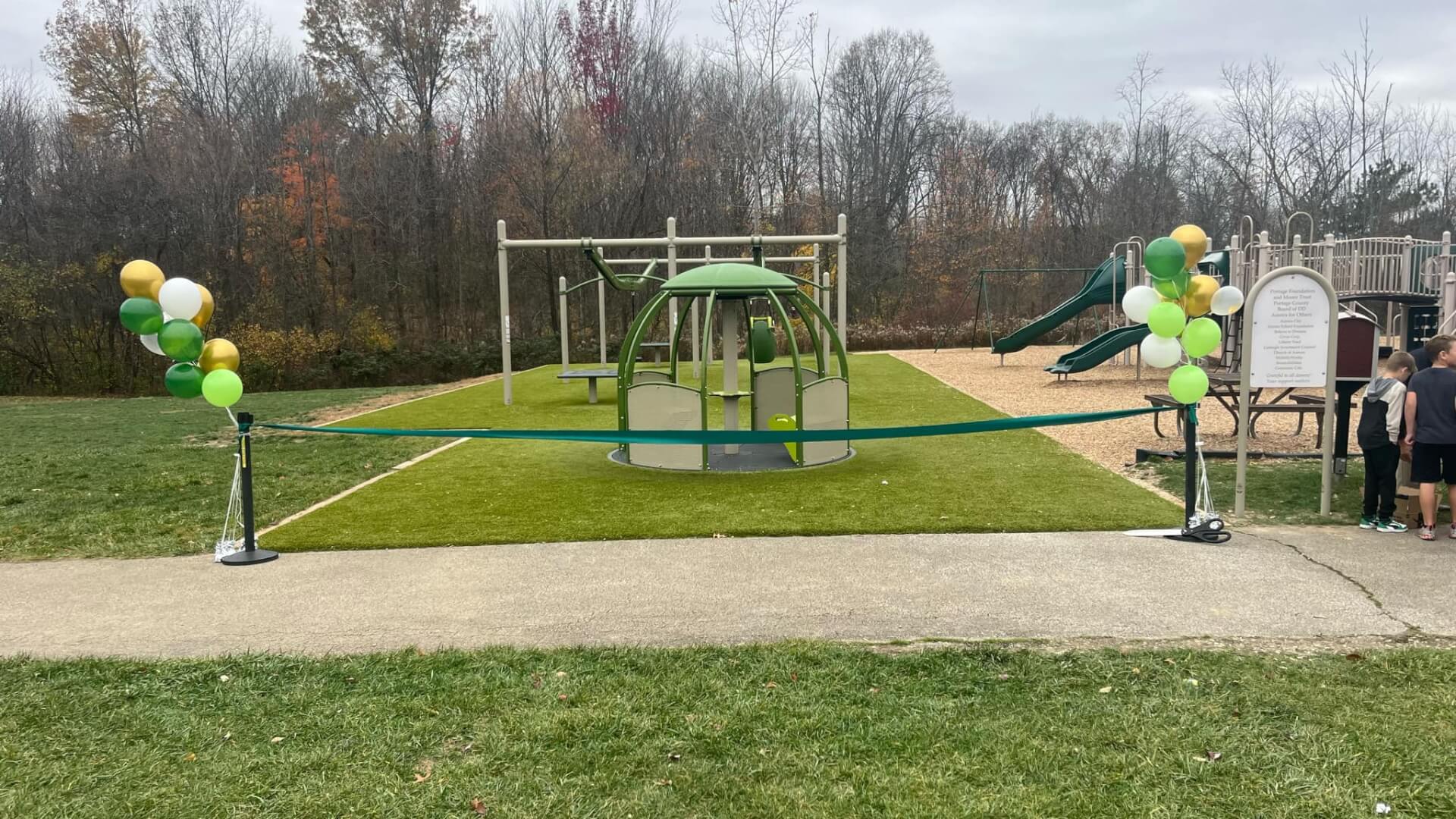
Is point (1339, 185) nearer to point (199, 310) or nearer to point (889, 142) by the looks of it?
point (889, 142)

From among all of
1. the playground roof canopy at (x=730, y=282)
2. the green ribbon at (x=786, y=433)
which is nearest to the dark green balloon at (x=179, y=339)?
the green ribbon at (x=786, y=433)

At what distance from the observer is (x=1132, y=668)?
3.97 metres

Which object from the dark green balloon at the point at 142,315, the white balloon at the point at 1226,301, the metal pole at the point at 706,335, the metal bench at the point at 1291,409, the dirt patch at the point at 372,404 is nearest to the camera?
the dark green balloon at the point at 142,315

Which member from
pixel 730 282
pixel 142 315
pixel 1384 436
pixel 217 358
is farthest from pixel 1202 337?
pixel 142 315

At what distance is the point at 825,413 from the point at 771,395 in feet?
3.09

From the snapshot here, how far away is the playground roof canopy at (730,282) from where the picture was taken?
8.82 meters

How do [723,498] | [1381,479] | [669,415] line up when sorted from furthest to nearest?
[669,415] < [723,498] < [1381,479]

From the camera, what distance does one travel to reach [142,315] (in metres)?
5.93

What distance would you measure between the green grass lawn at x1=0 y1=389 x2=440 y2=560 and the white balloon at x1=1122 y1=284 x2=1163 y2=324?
6824mm

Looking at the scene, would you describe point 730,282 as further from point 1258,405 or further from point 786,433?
point 1258,405

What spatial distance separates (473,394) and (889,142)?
26.7m

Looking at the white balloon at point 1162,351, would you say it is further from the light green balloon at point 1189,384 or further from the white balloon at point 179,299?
the white balloon at point 179,299

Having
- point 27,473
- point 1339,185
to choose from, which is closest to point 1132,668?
point 27,473

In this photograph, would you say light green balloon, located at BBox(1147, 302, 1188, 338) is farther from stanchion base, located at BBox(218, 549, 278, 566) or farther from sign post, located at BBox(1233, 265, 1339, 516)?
stanchion base, located at BBox(218, 549, 278, 566)
